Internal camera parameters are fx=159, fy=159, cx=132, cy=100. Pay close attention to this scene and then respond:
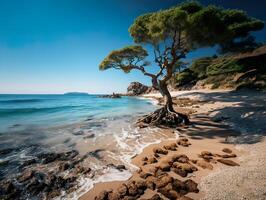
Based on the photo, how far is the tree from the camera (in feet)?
34.0

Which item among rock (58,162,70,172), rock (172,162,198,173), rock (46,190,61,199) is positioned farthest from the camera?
rock (58,162,70,172)

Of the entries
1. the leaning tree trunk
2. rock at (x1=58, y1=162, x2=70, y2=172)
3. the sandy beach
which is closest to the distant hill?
the leaning tree trunk

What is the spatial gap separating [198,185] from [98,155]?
411 centimetres

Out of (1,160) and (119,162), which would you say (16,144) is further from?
(119,162)

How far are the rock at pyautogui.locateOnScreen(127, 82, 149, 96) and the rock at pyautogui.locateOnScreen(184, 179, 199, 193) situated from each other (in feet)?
262

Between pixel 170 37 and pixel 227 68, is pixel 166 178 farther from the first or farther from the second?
pixel 227 68

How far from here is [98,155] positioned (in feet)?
21.9

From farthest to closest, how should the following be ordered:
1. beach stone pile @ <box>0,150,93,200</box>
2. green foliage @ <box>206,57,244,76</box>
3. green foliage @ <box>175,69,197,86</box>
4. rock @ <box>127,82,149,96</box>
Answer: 1. rock @ <box>127,82,149,96</box>
2. green foliage @ <box>175,69,197,86</box>
3. green foliage @ <box>206,57,244,76</box>
4. beach stone pile @ <box>0,150,93,200</box>

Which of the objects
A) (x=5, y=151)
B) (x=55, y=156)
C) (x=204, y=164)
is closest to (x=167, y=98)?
(x=204, y=164)

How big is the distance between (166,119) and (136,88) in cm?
7630

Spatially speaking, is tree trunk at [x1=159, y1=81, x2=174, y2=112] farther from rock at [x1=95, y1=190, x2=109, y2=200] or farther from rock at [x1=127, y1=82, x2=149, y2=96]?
rock at [x1=127, y1=82, x2=149, y2=96]

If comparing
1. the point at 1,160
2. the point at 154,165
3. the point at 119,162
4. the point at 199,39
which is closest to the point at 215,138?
the point at 154,165

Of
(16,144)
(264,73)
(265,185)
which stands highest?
(264,73)

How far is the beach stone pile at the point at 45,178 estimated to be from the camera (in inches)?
165
